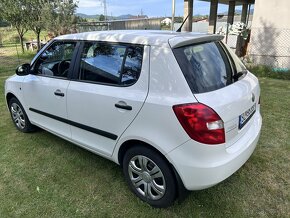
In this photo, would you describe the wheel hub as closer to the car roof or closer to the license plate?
the license plate

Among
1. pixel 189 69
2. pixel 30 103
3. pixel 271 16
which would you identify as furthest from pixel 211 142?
pixel 271 16

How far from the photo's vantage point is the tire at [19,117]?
4321 mm

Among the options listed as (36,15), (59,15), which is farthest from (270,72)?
(36,15)

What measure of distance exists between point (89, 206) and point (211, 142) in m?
1.42

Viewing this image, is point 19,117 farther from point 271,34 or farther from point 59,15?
point 59,15

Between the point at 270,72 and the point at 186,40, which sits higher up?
the point at 186,40

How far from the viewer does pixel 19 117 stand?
4473mm

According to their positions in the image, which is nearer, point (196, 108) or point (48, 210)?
point (196, 108)

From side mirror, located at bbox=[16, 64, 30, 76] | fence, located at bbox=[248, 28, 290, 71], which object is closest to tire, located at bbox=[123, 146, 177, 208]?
side mirror, located at bbox=[16, 64, 30, 76]

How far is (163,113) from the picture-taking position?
7.56 feet

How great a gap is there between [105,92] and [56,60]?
1194mm

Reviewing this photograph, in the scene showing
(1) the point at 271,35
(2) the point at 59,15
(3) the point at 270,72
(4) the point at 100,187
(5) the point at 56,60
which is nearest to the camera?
(4) the point at 100,187

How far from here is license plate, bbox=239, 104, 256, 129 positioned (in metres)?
2.51

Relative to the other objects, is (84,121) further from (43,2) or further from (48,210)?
(43,2)
